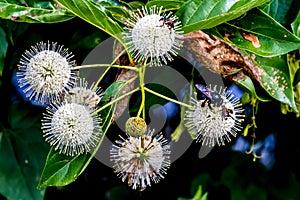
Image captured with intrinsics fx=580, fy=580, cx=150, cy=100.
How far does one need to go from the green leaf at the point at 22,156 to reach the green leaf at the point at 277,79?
0.54 metres

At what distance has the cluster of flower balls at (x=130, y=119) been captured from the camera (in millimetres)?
840

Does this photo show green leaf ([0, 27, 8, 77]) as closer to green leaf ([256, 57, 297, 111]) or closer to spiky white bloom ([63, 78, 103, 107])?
spiky white bloom ([63, 78, 103, 107])

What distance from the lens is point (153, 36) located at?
32.9 inches

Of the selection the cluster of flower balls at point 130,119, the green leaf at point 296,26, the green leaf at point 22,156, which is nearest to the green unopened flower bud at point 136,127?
the cluster of flower balls at point 130,119

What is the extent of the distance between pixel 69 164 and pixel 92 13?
23 cm

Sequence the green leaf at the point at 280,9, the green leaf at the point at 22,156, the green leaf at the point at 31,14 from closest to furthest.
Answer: the green leaf at the point at 31,14, the green leaf at the point at 280,9, the green leaf at the point at 22,156

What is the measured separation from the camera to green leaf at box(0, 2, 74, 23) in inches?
36.6

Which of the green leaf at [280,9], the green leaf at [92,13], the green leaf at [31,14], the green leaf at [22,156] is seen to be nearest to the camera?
the green leaf at [92,13]

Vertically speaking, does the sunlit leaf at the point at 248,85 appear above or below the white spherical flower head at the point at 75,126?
above

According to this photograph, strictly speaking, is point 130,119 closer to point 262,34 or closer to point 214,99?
point 214,99

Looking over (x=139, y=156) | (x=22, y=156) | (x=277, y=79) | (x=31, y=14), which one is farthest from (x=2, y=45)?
(x=277, y=79)

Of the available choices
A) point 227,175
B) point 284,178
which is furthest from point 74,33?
point 284,178

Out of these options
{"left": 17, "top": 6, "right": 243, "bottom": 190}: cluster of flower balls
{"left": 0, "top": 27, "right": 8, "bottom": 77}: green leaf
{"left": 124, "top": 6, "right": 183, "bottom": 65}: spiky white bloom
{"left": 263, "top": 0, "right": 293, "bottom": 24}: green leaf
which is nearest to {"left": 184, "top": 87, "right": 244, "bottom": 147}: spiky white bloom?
{"left": 17, "top": 6, "right": 243, "bottom": 190}: cluster of flower balls

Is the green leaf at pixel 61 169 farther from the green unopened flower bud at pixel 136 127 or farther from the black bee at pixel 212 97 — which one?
the black bee at pixel 212 97
